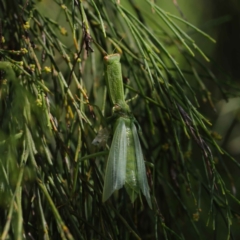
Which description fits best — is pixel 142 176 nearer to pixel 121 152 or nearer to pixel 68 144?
pixel 121 152

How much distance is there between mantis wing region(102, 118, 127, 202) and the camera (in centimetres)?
125

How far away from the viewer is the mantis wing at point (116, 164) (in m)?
1.25

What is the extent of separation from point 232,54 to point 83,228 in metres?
1.56

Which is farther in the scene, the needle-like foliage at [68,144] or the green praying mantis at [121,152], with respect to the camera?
the green praying mantis at [121,152]

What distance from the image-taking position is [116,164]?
4.27 ft

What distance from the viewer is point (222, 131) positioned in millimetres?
2529

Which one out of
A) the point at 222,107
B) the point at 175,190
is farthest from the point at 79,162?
the point at 222,107

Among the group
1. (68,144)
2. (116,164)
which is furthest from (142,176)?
(68,144)

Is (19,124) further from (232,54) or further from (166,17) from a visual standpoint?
(232,54)

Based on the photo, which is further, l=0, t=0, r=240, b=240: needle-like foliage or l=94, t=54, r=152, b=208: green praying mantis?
l=94, t=54, r=152, b=208: green praying mantis

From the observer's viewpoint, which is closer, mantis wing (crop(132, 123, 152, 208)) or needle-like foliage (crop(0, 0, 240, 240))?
needle-like foliage (crop(0, 0, 240, 240))

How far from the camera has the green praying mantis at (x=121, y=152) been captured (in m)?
1.28

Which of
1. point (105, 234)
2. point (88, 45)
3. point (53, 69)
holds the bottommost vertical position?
point (105, 234)

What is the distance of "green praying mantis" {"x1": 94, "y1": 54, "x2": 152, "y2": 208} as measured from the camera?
1.28 meters
